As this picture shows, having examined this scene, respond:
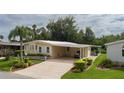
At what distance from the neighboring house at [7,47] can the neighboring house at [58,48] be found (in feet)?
2.01

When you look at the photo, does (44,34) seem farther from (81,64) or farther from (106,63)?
(106,63)

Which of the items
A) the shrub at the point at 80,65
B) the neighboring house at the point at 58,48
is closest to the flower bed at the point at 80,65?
the shrub at the point at 80,65

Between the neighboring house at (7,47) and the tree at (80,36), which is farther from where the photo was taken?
the neighboring house at (7,47)

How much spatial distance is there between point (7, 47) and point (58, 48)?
3736 millimetres

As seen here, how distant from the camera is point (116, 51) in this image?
19.0 m

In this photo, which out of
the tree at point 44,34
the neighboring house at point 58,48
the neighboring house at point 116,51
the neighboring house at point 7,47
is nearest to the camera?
the tree at point 44,34

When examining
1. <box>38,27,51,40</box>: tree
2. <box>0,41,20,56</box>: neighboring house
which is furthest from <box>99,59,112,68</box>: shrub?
<box>0,41,20,56</box>: neighboring house

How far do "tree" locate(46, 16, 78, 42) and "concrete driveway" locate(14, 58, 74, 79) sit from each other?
147 centimetres

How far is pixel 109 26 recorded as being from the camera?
16.5 meters

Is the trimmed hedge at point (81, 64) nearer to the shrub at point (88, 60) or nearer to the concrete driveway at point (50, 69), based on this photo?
the shrub at point (88, 60)

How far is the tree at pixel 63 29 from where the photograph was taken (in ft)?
53.8

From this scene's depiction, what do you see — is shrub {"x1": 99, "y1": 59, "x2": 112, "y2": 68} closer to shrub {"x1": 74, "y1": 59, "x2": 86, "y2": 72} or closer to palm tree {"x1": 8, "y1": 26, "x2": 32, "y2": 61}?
shrub {"x1": 74, "y1": 59, "x2": 86, "y2": 72}

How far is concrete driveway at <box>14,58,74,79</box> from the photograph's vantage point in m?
16.1
